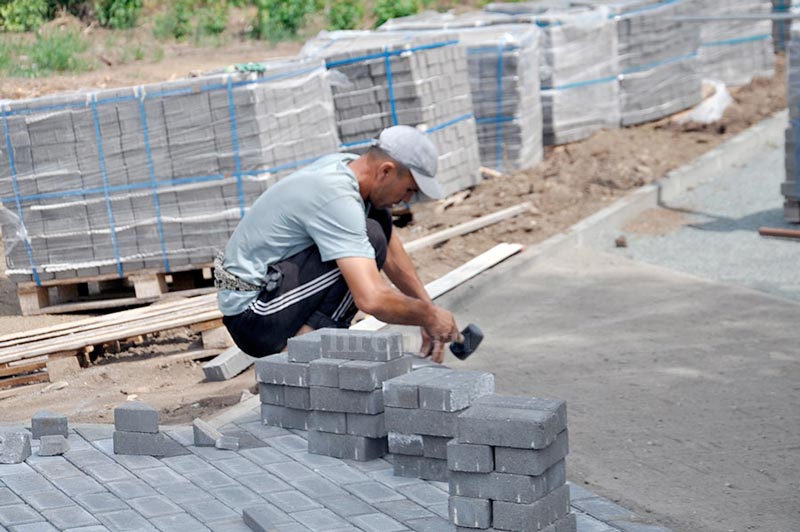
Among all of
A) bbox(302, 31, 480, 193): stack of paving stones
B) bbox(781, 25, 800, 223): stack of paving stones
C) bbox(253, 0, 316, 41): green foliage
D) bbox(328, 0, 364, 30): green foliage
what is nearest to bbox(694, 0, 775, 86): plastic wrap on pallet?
bbox(781, 25, 800, 223): stack of paving stones

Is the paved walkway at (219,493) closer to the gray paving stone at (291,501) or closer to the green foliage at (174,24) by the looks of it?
the gray paving stone at (291,501)

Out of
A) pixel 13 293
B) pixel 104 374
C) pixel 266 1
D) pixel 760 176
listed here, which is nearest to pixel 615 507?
pixel 104 374

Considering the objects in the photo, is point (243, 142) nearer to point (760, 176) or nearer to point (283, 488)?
point (283, 488)

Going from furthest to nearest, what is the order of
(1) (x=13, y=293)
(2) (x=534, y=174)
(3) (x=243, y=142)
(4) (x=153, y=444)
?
(2) (x=534, y=174)
(1) (x=13, y=293)
(3) (x=243, y=142)
(4) (x=153, y=444)

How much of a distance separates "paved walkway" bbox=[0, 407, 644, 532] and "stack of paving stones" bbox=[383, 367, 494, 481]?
89 mm

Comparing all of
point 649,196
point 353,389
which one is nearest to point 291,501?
point 353,389

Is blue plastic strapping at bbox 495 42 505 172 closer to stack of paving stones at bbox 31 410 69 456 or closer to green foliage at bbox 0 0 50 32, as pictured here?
stack of paving stones at bbox 31 410 69 456

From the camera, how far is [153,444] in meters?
5.33

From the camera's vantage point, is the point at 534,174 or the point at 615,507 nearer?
the point at 615,507

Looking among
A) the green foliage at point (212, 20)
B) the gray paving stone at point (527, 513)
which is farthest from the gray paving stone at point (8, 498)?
the green foliage at point (212, 20)

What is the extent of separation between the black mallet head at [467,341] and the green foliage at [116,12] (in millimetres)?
15805

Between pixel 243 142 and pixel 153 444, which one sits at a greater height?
pixel 243 142

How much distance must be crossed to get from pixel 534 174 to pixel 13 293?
5.38m

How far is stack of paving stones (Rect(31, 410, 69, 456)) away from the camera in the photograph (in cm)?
539
